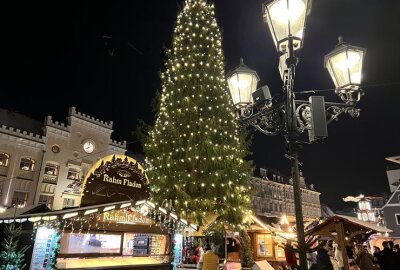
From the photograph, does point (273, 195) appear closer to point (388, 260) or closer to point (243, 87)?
point (388, 260)

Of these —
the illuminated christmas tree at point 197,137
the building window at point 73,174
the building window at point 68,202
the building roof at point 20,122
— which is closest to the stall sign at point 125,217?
the illuminated christmas tree at point 197,137

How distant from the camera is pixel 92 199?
11.5 metres

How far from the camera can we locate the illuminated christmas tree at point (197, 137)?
14.6 meters

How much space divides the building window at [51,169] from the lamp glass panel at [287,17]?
27831 millimetres

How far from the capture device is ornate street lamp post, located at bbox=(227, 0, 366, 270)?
4609 mm

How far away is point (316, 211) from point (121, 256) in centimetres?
7228

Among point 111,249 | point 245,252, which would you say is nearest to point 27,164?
point 111,249

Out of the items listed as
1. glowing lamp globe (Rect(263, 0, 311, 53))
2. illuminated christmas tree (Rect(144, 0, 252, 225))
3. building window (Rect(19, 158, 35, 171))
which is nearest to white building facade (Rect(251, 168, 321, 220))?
building window (Rect(19, 158, 35, 171))

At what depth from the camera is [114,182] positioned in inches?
495

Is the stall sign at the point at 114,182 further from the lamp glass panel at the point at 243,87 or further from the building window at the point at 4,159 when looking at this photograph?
the building window at the point at 4,159

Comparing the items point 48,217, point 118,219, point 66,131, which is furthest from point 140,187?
point 66,131

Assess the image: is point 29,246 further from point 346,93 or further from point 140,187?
point 346,93

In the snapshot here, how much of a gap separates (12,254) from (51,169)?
20.4 metres

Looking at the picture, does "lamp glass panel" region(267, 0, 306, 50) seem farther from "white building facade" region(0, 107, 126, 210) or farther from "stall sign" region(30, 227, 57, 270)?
"white building facade" region(0, 107, 126, 210)
